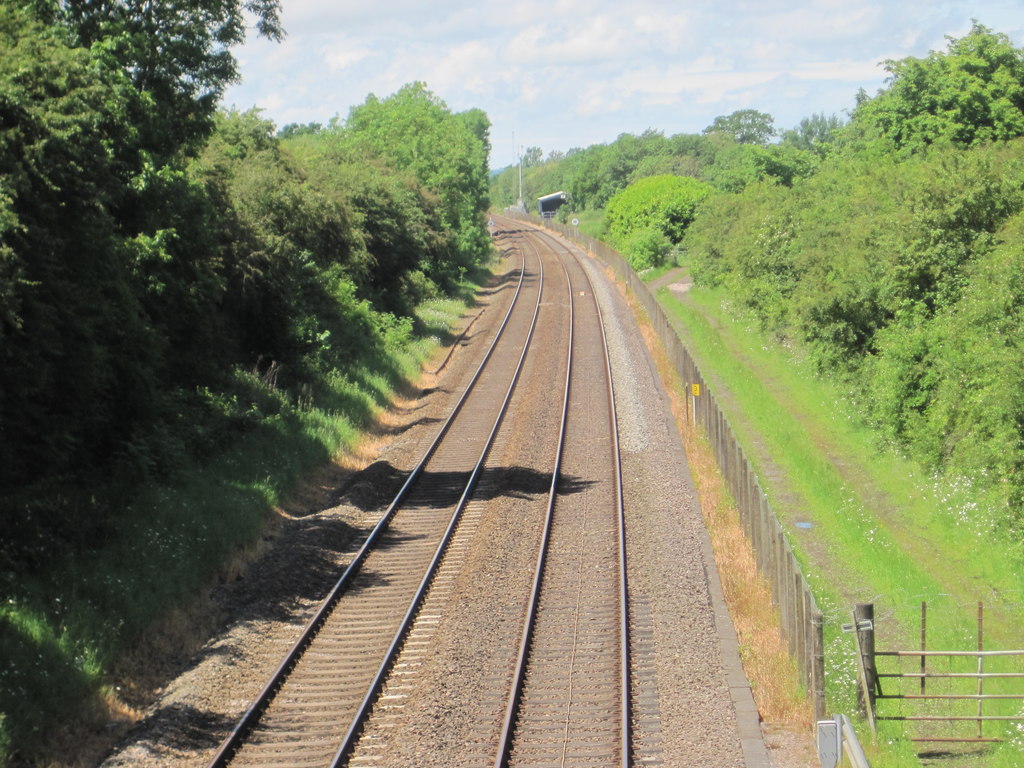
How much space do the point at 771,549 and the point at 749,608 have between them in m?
0.90

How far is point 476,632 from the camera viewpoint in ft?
43.8

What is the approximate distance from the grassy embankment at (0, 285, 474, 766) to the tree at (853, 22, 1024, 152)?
90.9ft

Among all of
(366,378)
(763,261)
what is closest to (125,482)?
(366,378)

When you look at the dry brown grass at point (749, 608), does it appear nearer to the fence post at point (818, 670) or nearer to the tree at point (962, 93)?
the fence post at point (818, 670)

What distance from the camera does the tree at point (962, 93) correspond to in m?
38.0

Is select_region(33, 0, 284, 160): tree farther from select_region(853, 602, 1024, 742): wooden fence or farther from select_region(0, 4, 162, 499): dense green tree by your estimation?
select_region(853, 602, 1024, 742): wooden fence

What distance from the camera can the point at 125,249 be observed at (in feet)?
52.4

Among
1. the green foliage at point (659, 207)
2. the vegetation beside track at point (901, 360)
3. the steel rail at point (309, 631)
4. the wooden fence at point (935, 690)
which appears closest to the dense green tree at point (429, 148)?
the green foliage at point (659, 207)

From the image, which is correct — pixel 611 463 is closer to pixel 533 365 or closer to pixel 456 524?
pixel 456 524

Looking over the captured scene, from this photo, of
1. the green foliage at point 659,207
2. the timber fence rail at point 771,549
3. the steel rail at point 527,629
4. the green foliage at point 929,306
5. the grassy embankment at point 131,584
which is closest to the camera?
the steel rail at point 527,629

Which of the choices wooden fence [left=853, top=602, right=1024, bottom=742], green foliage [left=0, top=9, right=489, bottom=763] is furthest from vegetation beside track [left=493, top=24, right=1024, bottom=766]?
green foliage [left=0, top=9, right=489, bottom=763]

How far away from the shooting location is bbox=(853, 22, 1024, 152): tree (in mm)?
37969

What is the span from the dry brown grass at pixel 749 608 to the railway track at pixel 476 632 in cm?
157

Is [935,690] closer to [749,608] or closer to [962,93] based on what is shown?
[749,608]
